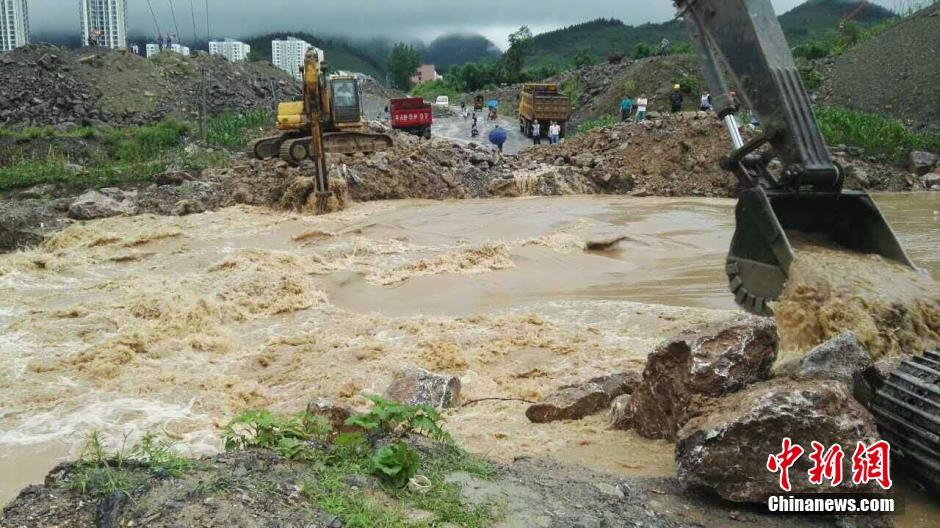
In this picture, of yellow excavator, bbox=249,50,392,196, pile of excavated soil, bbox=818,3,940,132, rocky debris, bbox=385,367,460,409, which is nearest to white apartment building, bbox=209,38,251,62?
pile of excavated soil, bbox=818,3,940,132

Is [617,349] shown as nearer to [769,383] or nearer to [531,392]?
[531,392]

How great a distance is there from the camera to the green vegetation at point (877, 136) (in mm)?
22688

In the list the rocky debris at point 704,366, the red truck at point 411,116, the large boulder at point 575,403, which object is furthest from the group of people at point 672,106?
the rocky debris at point 704,366

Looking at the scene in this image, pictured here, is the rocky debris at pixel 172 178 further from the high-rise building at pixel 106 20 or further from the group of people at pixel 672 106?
the high-rise building at pixel 106 20

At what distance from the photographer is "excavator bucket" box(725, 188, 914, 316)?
6.29 metres

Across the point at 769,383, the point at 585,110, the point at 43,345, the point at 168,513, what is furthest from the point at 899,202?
the point at 585,110

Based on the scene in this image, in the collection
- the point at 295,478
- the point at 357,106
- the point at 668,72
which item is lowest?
the point at 295,478

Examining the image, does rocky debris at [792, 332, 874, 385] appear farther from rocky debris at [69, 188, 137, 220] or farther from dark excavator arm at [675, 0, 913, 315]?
rocky debris at [69, 188, 137, 220]

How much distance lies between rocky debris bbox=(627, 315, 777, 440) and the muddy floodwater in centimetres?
27

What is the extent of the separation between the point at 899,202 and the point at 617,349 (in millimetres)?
12861

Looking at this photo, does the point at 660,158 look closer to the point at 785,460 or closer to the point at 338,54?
the point at 785,460

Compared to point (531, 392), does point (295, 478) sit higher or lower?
higher

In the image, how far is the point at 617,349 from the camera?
7758 millimetres

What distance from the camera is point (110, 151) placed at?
24.5 m
